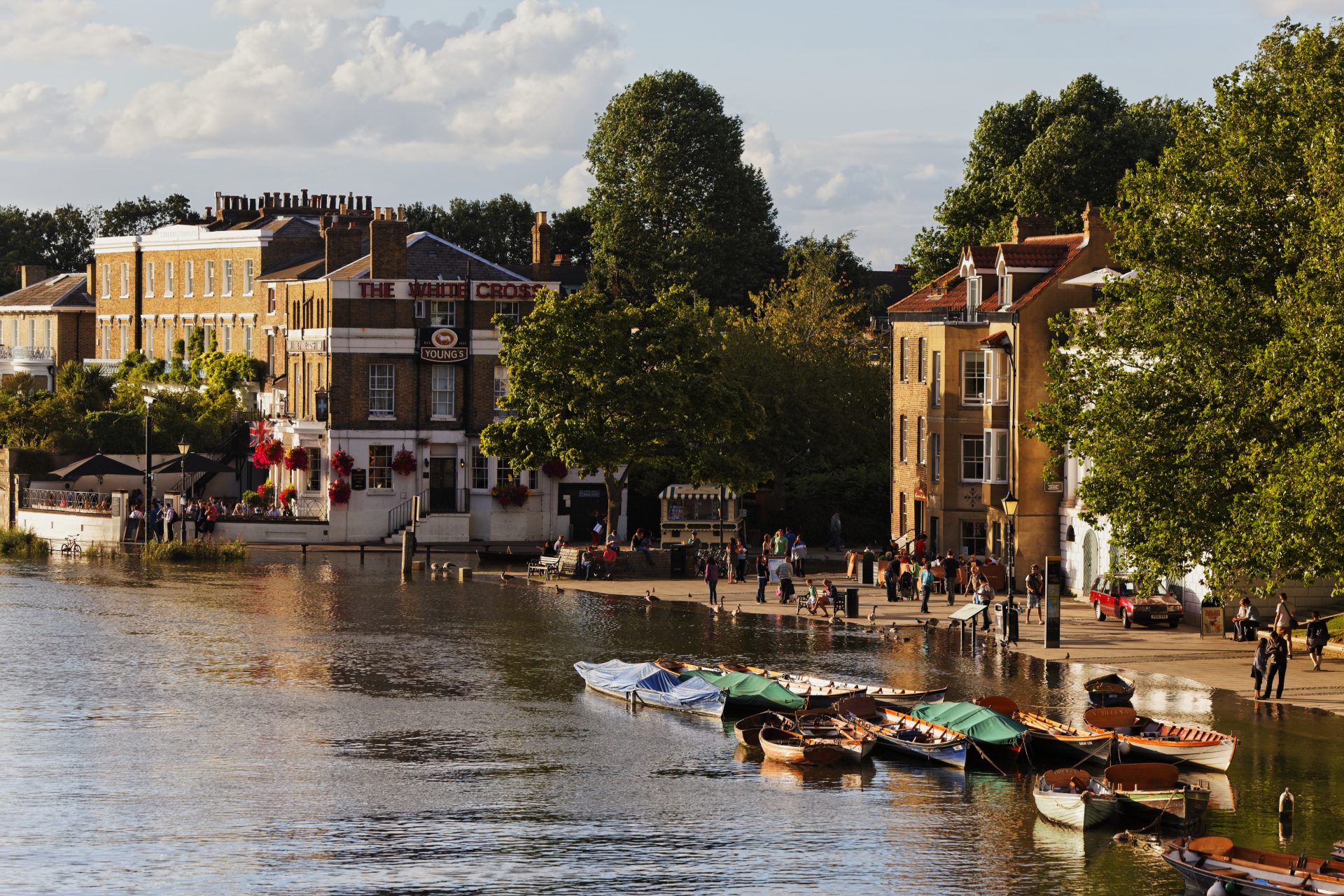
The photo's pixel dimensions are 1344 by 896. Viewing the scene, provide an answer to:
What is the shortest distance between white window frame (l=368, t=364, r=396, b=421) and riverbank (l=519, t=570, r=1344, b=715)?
17.5m

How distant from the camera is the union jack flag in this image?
8544 centimetres

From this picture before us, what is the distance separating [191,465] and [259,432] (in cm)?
416

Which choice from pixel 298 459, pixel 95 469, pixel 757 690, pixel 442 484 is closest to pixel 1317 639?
pixel 757 690

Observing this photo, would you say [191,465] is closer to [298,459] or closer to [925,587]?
[298,459]

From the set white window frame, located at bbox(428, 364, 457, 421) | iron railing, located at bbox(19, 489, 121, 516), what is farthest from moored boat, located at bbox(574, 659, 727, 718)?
iron railing, located at bbox(19, 489, 121, 516)

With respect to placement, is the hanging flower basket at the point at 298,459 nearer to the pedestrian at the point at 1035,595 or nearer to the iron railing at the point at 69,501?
the iron railing at the point at 69,501

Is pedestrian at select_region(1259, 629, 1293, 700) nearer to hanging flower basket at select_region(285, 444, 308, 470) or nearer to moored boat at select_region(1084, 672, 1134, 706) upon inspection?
moored boat at select_region(1084, 672, 1134, 706)

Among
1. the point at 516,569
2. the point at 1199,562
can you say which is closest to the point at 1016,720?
the point at 1199,562

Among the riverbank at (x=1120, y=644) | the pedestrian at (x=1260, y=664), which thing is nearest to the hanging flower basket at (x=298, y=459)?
the riverbank at (x=1120, y=644)

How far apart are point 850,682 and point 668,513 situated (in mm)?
32837

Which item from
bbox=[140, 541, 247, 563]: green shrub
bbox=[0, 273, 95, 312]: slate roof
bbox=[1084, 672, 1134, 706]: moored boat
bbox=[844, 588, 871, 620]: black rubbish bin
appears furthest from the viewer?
bbox=[0, 273, 95, 312]: slate roof

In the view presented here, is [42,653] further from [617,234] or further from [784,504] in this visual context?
[617,234]

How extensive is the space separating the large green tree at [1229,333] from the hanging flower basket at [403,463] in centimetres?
3904

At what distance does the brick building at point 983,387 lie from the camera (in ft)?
194
